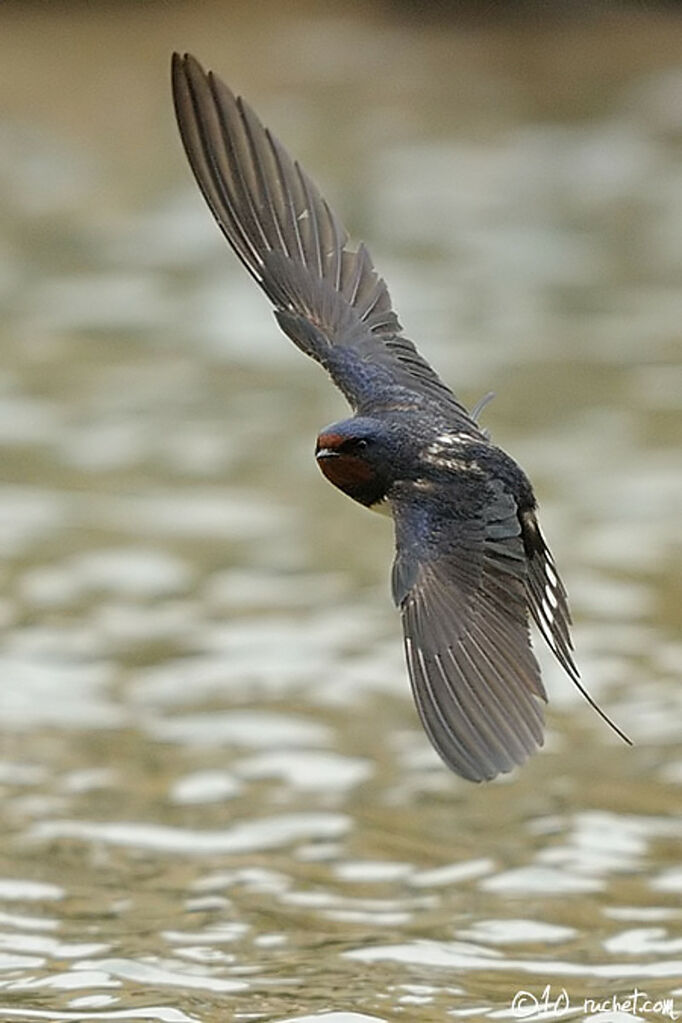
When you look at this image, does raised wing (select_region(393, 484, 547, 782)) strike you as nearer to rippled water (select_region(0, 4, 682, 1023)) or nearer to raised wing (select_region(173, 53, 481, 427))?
raised wing (select_region(173, 53, 481, 427))

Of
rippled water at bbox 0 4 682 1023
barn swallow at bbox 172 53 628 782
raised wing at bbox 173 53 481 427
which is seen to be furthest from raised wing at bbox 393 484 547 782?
rippled water at bbox 0 4 682 1023

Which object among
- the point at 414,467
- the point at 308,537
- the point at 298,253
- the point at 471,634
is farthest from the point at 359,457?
the point at 308,537

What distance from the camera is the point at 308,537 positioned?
7.39m

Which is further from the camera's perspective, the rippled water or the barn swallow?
the rippled water

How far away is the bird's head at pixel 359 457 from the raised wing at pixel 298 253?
0.69 feet

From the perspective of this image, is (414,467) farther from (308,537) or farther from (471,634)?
(308,537)

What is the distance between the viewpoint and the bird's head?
3.48 m

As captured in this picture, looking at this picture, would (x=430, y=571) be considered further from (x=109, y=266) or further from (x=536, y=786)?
(x=109, y=266)

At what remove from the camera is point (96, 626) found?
21.9 ft

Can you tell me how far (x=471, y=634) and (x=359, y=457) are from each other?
0.37 meters

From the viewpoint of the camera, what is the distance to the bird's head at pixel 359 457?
3.48 m

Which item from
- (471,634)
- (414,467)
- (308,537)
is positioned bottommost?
(471,634)

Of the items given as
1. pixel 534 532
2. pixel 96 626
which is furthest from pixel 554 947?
pixel 96 626

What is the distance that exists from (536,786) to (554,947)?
47.4 inches
